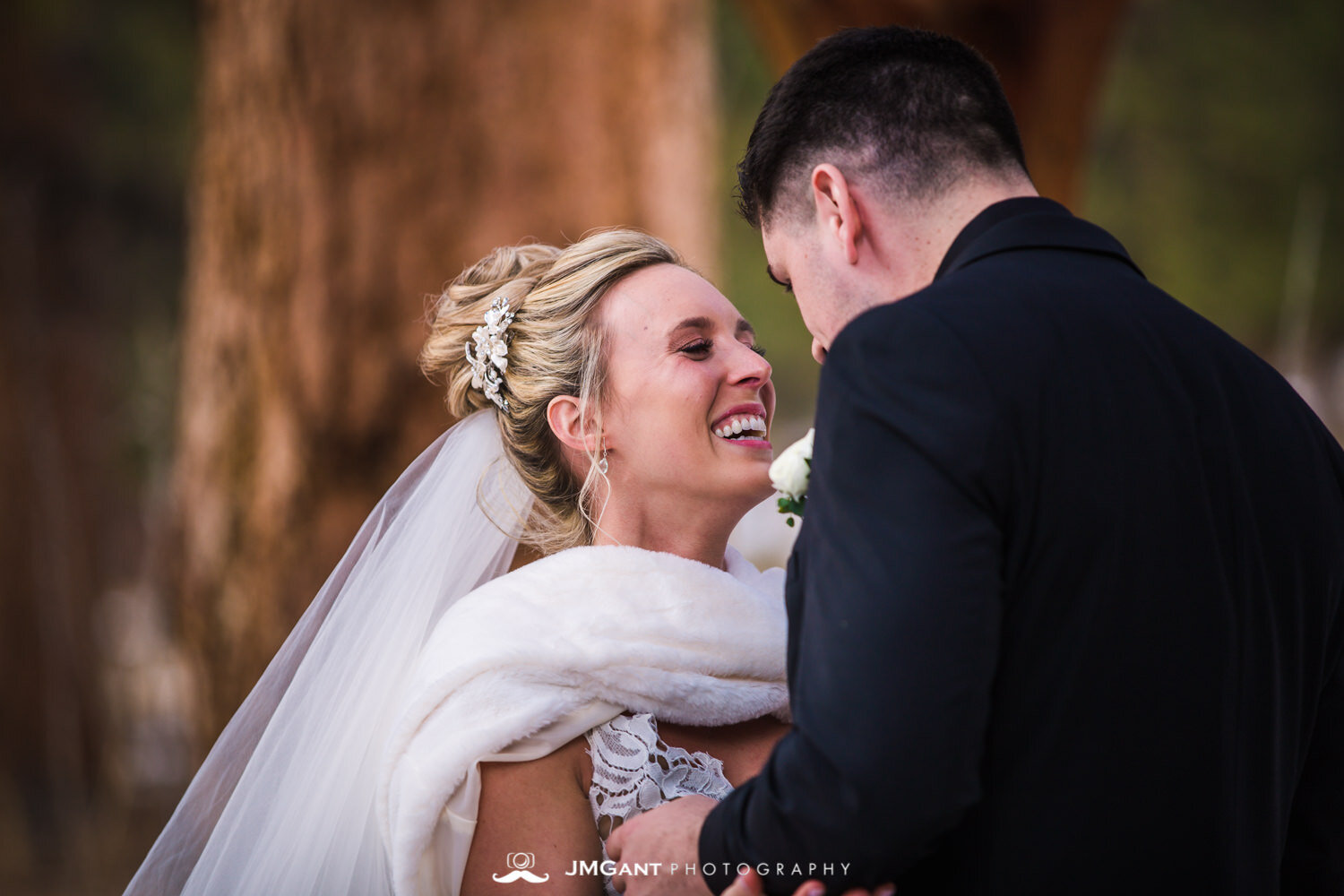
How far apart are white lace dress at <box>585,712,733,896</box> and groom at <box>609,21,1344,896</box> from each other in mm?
563

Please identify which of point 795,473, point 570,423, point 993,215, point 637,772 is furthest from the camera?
point 570,423

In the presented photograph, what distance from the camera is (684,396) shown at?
2.41 m

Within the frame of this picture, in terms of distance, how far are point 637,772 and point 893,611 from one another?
3.38ft

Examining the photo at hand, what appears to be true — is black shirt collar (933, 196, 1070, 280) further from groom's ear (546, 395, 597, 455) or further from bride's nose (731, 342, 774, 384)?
groom's ear (546, 395, 597, 455)

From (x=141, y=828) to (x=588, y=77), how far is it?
19.1 ft

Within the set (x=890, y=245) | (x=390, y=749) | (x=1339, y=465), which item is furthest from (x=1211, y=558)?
(x=390, y=749)

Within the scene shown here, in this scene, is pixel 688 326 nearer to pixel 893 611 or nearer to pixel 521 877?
pixel 521 877

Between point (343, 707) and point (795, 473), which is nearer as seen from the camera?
point (795, 473)

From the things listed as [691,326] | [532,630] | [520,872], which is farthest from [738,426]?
[520,872]

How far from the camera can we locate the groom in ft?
4.26

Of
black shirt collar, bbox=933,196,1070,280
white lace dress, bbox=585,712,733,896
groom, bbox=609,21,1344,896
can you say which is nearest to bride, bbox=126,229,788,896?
white lace dress, bbox=585,712,733,896

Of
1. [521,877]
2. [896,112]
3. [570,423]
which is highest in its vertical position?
[896,112]

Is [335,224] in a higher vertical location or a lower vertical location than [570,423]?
higher

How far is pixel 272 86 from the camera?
4395 mm
